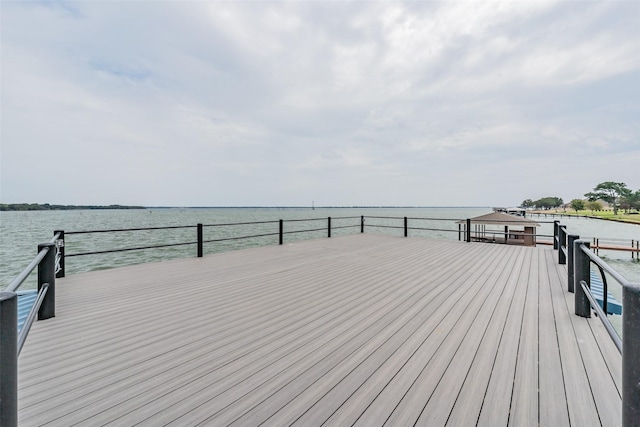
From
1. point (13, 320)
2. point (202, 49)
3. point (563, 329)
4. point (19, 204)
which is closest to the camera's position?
point (13, 320)

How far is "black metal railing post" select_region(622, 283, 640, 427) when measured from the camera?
0.91m

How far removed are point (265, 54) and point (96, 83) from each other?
713 cm

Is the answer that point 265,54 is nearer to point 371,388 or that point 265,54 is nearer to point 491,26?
point 491,26

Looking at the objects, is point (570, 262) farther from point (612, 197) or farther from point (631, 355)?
point (612, 197)

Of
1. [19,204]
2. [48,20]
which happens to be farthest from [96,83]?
[19,204]

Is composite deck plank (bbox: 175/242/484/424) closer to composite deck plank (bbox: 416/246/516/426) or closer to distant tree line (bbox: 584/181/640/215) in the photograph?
composite deck plank (bbox: 416/246/516/426)

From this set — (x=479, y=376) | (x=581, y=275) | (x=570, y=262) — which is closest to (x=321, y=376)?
(x=479, y=376)

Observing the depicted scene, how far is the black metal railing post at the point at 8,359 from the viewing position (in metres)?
0.86

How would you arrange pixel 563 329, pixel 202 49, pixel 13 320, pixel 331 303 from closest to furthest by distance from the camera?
pixel 13 320
pixel 563 329
pixel 331 303
pixel 202 49

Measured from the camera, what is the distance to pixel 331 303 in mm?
2973

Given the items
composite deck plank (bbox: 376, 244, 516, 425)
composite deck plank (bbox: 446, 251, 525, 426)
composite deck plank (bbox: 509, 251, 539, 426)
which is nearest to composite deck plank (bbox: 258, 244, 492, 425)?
composite deck plank (bbox: 376, 244, 516, 425)

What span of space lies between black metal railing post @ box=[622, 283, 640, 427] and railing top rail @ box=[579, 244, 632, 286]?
6 cm

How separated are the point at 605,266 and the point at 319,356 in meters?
1.92

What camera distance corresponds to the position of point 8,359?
0.88 m
